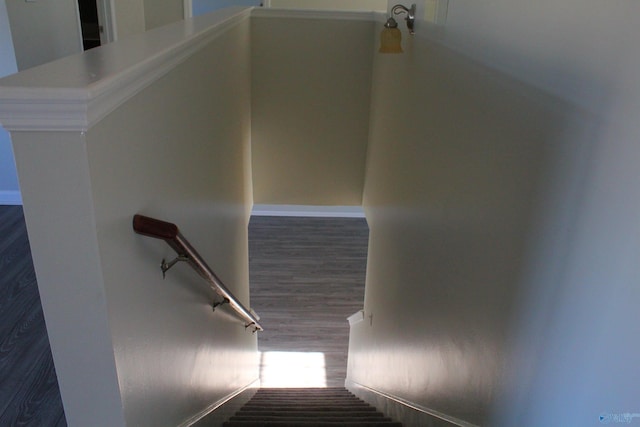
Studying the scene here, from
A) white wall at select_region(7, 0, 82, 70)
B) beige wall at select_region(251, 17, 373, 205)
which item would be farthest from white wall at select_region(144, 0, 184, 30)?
beige wall at select_region(251, 17, 373, 205)

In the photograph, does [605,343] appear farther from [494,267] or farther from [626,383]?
[494,267]

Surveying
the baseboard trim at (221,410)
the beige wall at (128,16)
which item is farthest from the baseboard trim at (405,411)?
the beige wall at (128,16)

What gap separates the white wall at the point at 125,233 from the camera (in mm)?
984

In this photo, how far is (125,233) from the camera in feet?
3.99

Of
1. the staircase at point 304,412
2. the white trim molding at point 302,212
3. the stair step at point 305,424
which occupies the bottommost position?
the white trim molding at point 302,212

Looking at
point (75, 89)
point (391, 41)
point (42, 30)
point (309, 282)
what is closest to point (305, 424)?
point (391, 41)

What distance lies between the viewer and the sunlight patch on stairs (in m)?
5.69

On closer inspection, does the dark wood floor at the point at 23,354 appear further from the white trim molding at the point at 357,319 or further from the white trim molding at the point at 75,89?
the white trim molding at the point at 357,319

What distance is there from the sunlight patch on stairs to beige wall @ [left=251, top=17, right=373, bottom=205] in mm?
1766

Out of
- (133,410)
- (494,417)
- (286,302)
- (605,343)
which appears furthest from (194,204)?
(286,302)

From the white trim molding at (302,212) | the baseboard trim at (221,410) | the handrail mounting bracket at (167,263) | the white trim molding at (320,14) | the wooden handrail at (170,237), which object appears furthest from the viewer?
the white trim molding at (302,212)

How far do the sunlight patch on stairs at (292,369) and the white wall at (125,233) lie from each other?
343 cm

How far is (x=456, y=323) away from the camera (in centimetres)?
196

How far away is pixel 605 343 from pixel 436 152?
146cm
